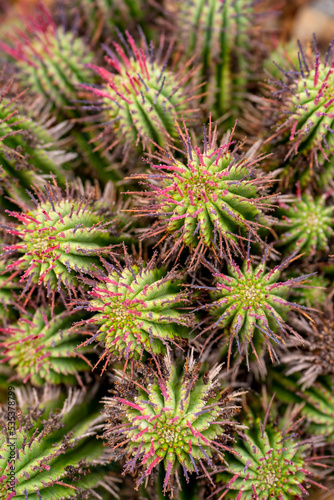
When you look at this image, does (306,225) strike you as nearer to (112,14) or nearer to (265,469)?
(265,469)

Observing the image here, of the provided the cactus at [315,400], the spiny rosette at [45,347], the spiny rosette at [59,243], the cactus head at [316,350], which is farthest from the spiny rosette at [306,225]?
the spiny rosette at [45,347]

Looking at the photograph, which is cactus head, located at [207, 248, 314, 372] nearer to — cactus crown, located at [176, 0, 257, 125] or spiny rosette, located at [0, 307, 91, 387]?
spiny rosette, located at [0, 307, 91, 387]

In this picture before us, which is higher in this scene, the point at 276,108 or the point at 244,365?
the point at 276,108

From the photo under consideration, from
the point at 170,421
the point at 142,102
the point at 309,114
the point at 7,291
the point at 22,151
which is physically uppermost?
the point at 309,114

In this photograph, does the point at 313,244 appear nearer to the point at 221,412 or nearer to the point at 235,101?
the point at 221,412


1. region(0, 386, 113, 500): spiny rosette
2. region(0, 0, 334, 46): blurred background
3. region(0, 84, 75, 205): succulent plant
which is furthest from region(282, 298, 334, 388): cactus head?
region(0, 0, 334, 46): blurred background

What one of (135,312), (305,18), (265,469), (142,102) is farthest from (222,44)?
(265,469)

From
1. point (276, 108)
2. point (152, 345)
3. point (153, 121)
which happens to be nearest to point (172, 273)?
point (152, 345)
